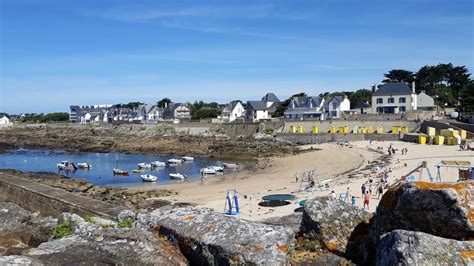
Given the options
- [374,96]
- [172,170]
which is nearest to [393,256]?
[172,170]

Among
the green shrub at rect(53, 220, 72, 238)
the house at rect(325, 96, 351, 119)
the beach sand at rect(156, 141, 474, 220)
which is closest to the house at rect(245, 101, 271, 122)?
the house at rect(325, 96, 351, 119)

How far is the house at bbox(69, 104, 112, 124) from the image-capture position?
147m

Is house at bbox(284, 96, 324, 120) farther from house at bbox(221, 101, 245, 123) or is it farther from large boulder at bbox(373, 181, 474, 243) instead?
large boulder at bbox(373, 181, 474, 243)

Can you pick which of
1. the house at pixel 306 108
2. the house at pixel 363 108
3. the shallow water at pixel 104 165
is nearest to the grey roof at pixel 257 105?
the house at pixel 306 108

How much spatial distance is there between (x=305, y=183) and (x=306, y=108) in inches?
1990

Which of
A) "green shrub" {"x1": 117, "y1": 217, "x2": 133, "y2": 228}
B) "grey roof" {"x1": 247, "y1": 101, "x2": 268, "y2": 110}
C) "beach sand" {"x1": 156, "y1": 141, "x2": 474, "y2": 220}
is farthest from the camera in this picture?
"grey roof" {"x1": 247, "y1": 101, "x2": 268, "y2": 110}

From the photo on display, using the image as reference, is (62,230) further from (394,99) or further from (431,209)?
(394,99)

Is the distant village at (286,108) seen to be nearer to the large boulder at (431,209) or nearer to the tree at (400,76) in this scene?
the tree at (400,76)

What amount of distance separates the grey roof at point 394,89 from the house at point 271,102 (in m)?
31.1

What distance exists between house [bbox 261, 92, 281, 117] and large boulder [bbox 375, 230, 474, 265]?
94437 millimetres

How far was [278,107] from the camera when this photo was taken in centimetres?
9675

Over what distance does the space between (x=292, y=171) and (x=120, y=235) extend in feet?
115

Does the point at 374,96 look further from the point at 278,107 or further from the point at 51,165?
the point at 51,165

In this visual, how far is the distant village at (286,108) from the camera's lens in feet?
234
